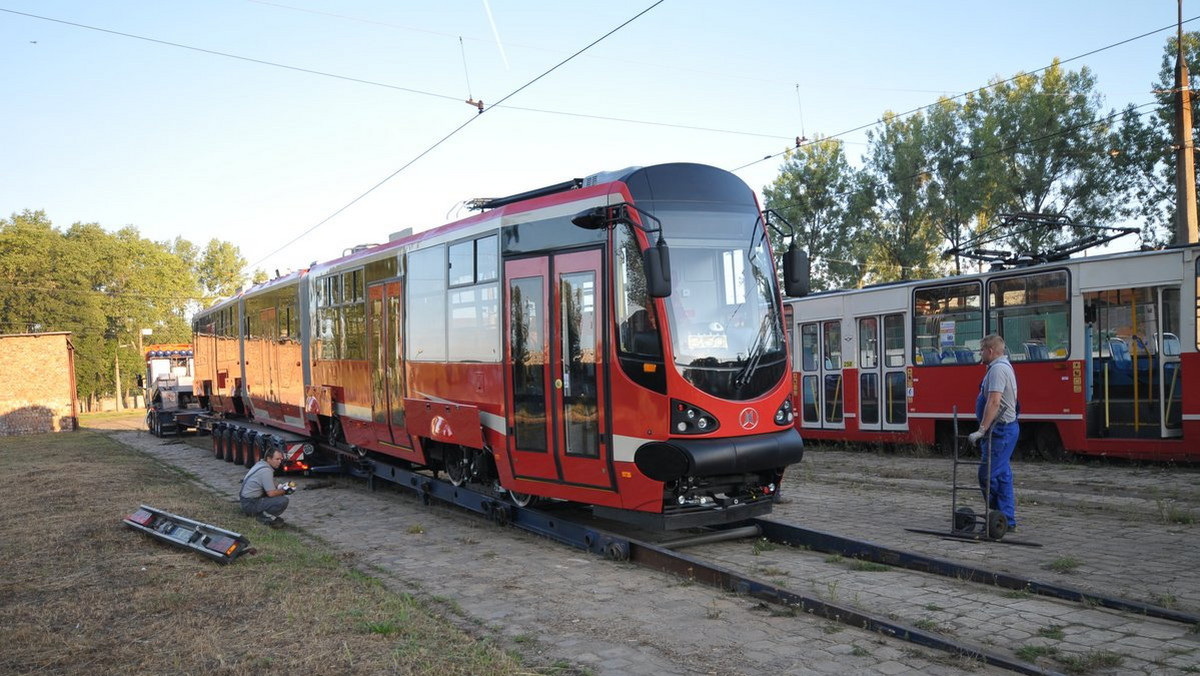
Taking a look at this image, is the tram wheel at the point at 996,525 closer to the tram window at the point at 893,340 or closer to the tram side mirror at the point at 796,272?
the tram side mirror at the point at 796,272

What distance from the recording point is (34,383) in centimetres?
3700

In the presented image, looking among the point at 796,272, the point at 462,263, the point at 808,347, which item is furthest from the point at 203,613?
the point at 808,347

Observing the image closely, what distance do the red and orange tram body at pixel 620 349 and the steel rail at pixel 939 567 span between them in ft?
1.33

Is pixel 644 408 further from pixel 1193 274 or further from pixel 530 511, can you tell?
pixel 1193 274

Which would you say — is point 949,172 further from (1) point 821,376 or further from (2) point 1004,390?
(2) point 1004,390

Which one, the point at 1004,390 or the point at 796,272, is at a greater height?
the point at 796,272

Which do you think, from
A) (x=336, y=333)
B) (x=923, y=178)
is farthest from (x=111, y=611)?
(x=923, y=178)

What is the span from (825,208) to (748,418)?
43.7 meters

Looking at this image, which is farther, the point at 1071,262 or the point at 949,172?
the point at 949,172

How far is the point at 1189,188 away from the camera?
18672 millimetres

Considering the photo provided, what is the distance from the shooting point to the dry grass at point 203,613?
18.2 ft

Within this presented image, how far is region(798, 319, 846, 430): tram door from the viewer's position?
19.4 meters

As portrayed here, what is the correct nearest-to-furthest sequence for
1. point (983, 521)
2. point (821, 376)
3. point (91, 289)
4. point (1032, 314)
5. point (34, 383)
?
point (983, 521)
point (1032, 314)
point (821, 376)
point (34, 383)
point (91, 289)

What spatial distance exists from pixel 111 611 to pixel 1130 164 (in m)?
40.2
